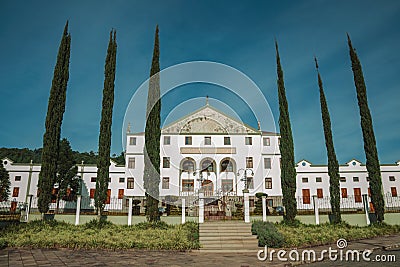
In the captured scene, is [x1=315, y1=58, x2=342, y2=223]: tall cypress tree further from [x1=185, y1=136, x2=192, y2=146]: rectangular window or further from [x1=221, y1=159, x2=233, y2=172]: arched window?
[x1=185, y1=136, x2=192, y2=146]: rectangular window

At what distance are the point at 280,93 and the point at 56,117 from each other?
11.7 m

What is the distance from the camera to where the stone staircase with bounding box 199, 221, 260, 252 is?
34.4ft

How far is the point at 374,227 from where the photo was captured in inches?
553

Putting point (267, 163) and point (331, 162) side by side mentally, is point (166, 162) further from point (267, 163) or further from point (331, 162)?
point (331, 162)

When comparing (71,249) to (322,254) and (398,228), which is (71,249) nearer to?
(322,254)

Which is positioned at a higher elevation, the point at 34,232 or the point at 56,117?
the point at 56,117

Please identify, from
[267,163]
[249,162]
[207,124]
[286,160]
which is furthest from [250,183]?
[286,160]

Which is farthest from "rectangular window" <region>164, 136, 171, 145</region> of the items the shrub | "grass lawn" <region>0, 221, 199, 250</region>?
the shrub

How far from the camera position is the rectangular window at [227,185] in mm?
29047

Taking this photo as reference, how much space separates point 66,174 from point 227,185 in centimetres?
1530

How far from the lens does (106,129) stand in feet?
48.2

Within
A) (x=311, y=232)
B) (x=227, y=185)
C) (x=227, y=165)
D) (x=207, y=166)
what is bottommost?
(x=311, y=232)

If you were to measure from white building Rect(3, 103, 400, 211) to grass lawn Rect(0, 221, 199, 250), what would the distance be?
16.8 m

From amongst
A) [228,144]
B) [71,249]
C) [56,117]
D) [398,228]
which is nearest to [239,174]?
[228,144]
